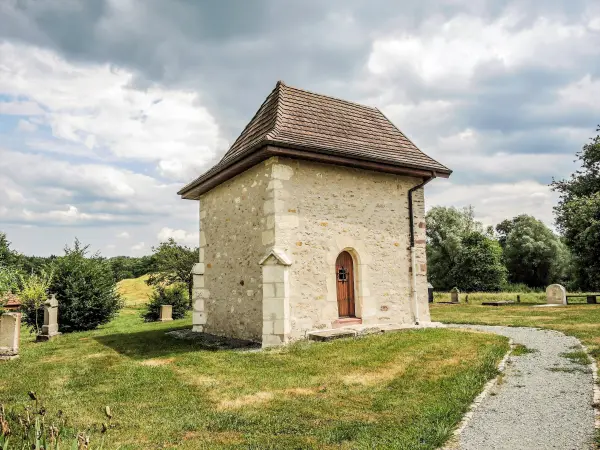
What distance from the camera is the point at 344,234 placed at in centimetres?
1061

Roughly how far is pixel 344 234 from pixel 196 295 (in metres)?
5.47

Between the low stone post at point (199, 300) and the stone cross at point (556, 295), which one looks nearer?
the low stone post at point (199, 300)

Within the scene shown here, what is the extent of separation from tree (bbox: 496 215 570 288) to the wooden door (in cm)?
3750

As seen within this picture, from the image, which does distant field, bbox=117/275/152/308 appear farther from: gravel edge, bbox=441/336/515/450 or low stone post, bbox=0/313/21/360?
gravel edge, bbox=441/336/515/450

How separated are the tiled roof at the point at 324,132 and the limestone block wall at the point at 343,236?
1.91ft

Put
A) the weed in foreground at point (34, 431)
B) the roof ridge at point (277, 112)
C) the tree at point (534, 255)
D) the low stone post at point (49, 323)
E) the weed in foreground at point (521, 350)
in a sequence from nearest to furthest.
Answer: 1. the weed in foreground at point (34, 431)
2. the weed in foreground at point (521, 350)
3. the roof ridge at point (277, 112)
4. the low stone post at point (49, 323)
5. the tree at point (534, 255)

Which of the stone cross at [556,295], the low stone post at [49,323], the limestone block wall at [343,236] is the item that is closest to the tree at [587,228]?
the stone cross at [556,295]

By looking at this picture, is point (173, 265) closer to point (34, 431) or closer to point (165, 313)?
point (165, 313)

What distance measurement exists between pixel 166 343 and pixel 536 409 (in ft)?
28.4

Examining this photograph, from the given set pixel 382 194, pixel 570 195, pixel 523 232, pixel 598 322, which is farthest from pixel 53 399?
pixel 523 232

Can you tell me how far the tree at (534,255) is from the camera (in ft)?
137

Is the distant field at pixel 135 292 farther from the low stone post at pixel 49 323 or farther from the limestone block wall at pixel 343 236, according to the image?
the limestone block wall at pixel 343 236

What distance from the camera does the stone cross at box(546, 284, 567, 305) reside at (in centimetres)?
2059

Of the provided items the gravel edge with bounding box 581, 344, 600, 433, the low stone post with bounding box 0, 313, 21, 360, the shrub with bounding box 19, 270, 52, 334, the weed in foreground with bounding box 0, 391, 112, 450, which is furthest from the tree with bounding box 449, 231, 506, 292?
the weed in foreground with bounding box 0, 391, 112, 450
